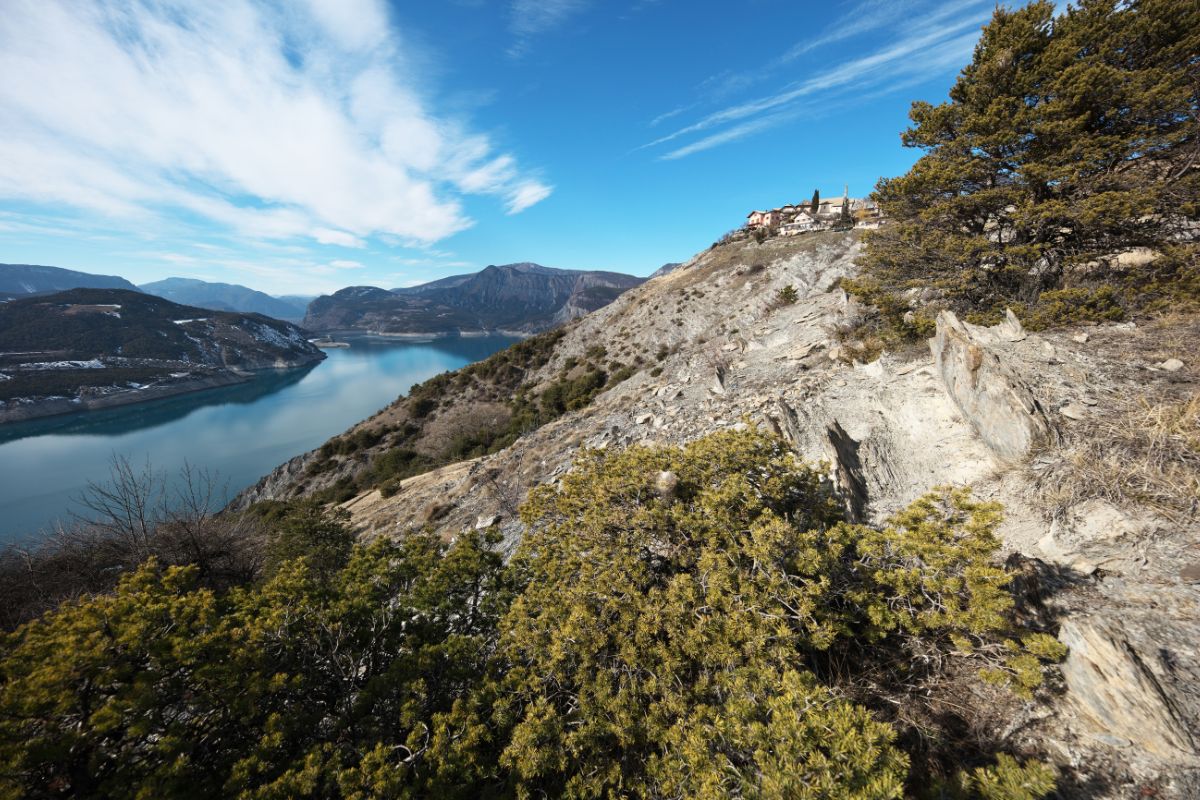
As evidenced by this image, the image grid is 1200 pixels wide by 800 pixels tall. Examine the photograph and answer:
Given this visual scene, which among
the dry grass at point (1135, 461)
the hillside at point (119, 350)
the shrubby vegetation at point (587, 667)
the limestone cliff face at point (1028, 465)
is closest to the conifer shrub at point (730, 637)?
the shrubby vegetation at point (587, 667)

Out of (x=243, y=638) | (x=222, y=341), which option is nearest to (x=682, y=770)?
(x=243, y=638)

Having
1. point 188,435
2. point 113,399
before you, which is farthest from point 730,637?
point 113,399

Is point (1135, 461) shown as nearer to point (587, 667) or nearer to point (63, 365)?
point (587, 667)

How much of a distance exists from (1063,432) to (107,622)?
48.2 ft

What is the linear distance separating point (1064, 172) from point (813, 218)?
62461 mm

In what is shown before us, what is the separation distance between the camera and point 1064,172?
37.1 feet

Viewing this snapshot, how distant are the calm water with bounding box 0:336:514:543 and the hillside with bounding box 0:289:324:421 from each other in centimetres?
706

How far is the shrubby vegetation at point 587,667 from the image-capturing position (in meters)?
3.84

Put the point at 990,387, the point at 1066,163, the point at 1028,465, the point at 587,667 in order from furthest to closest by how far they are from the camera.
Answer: the point at 1066,163, the point at 990,387, the point at 1028,465, the point at 587,667

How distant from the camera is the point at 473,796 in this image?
473 cm

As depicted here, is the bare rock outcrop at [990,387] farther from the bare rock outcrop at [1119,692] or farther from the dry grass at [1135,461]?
the bare rock outcrop at [1119,692]

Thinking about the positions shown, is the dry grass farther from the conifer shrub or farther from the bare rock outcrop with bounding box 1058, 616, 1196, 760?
the bare rock outcrop with bounding box 1058, 616, 1196, 760

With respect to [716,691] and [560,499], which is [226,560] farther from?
[716,691]

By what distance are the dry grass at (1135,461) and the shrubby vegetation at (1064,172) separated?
532 centimetres
